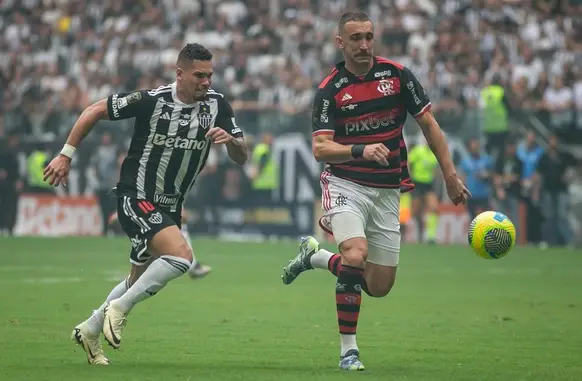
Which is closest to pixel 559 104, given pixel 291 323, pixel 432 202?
pixel 432 202

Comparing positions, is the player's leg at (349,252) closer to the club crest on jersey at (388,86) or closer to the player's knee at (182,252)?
the club crest on jersey at (388,86)

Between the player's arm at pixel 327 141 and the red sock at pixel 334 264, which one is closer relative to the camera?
the player's arm at pixel 327 141

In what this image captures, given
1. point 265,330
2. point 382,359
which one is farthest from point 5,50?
point 382,359

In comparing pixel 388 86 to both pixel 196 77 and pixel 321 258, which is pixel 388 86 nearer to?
pixel 196 77

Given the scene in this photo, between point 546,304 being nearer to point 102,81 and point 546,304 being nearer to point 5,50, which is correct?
point 102,81

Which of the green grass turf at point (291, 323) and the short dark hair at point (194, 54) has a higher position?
the short dark hair at point (194, 54)

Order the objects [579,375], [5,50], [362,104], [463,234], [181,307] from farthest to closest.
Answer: [5,50], [463,234], [181,307], [362,104], [579,375]

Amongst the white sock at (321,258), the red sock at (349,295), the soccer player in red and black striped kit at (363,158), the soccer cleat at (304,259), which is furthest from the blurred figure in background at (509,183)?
the red sock at (349,295)

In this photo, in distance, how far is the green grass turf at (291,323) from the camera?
8766 mm

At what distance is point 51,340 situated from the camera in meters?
10.4

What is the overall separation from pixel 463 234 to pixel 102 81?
10853 mm

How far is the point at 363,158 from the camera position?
8.89 meters

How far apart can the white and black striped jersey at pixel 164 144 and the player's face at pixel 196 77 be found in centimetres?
17

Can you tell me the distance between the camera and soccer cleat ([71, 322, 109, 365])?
901 centimetres
